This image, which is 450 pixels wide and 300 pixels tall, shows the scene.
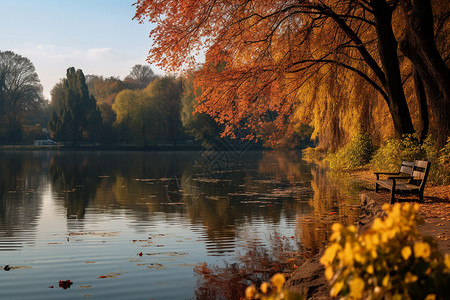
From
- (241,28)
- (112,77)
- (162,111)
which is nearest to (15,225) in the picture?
(241,28)

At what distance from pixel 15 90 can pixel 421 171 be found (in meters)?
73.9

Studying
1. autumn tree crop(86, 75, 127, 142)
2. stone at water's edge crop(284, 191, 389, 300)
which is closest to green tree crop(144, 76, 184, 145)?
autumn tree crop(86, 75, 127, 142)

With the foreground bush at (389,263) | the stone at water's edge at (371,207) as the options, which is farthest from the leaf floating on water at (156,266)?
the foreground bush at (389,263)

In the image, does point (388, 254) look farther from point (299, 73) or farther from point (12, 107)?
point (12, 107)

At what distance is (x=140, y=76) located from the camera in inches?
3964

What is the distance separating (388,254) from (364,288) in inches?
9.1

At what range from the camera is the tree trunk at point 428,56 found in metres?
11.6

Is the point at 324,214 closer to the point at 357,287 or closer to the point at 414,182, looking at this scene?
the point at 414,182

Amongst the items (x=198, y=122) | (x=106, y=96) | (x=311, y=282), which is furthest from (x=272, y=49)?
(x=106, y=96)

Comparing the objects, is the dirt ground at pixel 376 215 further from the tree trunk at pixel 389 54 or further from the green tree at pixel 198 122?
the green tree at pixel 198 122

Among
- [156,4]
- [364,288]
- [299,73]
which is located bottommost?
[364,288]

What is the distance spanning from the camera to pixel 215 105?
610 inches

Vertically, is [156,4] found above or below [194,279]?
above

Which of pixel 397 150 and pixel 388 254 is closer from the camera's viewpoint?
pixel 388 254
